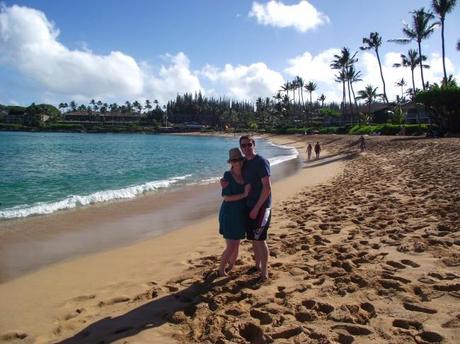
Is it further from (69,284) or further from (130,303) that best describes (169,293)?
(69,284)

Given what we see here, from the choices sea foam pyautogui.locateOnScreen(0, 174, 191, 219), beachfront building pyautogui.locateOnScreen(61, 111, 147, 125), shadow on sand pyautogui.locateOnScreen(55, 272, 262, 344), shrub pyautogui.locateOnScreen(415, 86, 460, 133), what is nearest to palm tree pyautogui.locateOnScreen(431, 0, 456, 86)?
shrub pyautogui.locateOnScreen(415, 86, 460, 133)

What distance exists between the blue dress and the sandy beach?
601 mm

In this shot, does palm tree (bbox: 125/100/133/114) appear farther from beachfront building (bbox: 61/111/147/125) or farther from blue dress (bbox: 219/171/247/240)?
blue dress (bbox: 219/171/247/240)

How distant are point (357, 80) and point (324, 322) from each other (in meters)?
78.5

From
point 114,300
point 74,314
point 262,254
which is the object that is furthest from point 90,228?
point 262,254

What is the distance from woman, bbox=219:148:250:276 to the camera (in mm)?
4738

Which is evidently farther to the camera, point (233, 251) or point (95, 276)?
point (95, 276)

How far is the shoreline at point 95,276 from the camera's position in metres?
4.56

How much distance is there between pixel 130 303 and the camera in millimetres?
4676

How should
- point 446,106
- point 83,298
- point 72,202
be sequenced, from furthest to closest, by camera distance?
1. point 446,106
2. point 72,202
3. point 83,298

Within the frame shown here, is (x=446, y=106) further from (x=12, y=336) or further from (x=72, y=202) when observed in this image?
(x=12, y=336)

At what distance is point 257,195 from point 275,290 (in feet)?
3.54

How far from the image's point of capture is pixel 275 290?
179 inches

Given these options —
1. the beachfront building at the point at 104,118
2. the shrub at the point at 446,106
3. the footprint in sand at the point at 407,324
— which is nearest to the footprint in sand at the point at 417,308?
the footprint in sand at the point at 407,324
